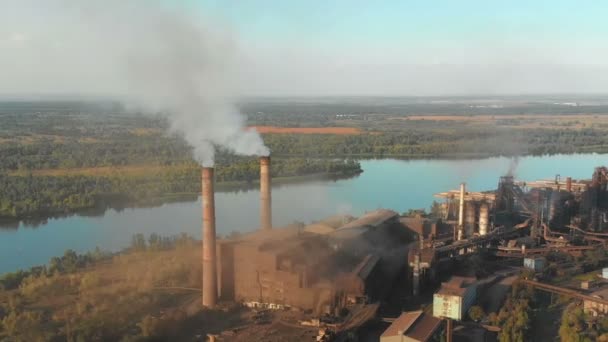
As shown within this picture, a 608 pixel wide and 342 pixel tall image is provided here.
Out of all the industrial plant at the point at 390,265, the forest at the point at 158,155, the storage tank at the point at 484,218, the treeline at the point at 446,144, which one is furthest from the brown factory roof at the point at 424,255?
the treeline at the point at 446,144

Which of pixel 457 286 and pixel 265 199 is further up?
pixel 265 199

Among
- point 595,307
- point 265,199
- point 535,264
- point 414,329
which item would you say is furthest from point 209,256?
point 535,264

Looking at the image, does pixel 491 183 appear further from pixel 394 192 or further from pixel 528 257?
pixel 528 257

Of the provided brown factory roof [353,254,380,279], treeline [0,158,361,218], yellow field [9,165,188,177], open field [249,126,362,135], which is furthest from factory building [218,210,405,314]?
open field [249,126,362,135]

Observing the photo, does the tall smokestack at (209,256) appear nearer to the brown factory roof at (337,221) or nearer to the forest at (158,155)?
the brown factory roof at (337,221)

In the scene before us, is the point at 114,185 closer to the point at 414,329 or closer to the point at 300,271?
the point at 300,271

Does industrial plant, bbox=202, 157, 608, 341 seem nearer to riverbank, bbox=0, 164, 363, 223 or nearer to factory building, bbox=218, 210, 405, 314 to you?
factory building, bbox=218, 210, 405, 314
